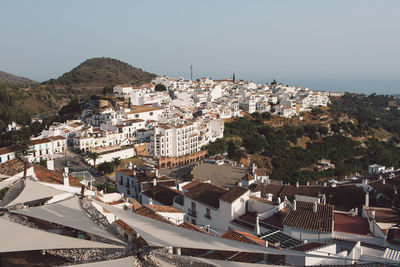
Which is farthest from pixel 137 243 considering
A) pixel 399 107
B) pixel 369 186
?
pixel 399 107

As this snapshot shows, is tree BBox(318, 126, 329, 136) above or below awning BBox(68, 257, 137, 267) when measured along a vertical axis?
below

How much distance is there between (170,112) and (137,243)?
48.2 m

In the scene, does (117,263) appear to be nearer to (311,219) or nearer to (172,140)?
(311,219)

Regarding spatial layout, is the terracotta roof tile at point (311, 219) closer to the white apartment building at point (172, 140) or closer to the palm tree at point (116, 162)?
the palm tree at point (116, 162)

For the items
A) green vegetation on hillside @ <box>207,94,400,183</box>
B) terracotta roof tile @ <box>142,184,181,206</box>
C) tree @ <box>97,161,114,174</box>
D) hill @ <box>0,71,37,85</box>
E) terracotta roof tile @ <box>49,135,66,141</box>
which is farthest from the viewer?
hill @ <box>0,71,37,85</box>

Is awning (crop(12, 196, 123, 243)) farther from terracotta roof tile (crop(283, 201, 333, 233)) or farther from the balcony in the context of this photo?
the balcony

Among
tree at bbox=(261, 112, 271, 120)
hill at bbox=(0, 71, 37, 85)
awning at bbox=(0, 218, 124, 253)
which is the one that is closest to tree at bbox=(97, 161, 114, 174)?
awning at bbox=(0, 218, 124, 253)

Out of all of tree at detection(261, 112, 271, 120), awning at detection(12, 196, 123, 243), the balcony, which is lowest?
the balcony

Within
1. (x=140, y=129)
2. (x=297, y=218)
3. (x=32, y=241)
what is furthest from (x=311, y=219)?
(x=140, y=129)

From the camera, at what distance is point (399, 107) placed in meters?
109

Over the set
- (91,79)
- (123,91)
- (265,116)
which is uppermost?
(91,79)

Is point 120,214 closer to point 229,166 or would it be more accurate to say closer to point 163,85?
point 229,166

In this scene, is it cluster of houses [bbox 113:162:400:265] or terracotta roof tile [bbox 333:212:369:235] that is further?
terracotta roof tile [bbox 333:212:369:235]

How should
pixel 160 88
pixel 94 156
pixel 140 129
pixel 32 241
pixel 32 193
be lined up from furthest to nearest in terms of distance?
pixel 160 88, pixel 140 129, pixel 94 156, pixel 32 193, pixel 32 241
